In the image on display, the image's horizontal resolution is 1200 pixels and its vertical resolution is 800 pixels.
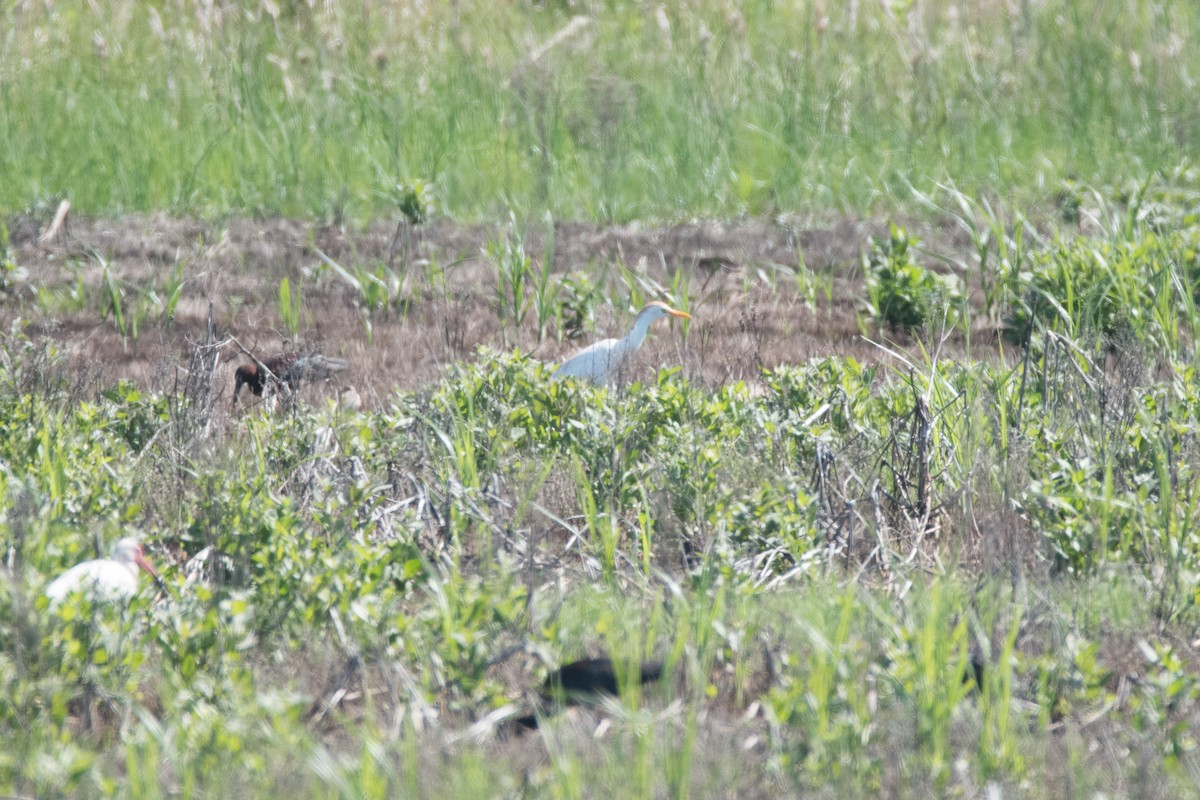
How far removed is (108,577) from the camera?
321cm

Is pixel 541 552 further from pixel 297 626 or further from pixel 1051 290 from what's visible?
pixel 1051 290

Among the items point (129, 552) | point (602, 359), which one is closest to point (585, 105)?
point (602, 359)

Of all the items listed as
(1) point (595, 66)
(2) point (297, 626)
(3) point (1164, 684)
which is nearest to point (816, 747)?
(3) point (1164, 684)

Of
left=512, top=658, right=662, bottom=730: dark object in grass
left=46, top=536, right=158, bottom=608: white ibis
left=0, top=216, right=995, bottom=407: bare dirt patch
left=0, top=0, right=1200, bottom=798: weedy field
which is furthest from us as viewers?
left=0, top=216, right=995, bottom=407: bare dirt patch

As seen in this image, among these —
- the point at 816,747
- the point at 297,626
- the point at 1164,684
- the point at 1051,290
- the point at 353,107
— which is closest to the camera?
the point at 816,747

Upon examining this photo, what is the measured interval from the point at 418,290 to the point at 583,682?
418 centimetres

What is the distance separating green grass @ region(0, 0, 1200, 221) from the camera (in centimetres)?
847

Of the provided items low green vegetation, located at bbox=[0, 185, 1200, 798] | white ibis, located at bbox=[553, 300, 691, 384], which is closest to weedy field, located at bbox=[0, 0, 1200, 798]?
low green vegetation, located at bbox=[0, 185, 1200, 798]

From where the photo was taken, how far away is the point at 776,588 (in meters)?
3.56

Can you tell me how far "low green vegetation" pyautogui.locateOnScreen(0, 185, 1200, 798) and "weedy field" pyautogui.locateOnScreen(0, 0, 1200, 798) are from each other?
2 cm

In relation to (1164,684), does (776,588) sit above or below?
below

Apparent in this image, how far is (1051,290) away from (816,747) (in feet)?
13.2

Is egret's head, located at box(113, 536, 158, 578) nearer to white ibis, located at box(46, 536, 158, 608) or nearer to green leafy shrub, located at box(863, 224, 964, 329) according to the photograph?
white ibis, located at box(46, 536, 158, 608)

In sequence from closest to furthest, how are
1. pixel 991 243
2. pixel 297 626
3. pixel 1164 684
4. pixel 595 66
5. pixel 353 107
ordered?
1. pixel 1164 684
2. pixel 297 626
3. pixel 991 243
4. pixel 353 107
5. pixel 595 66
